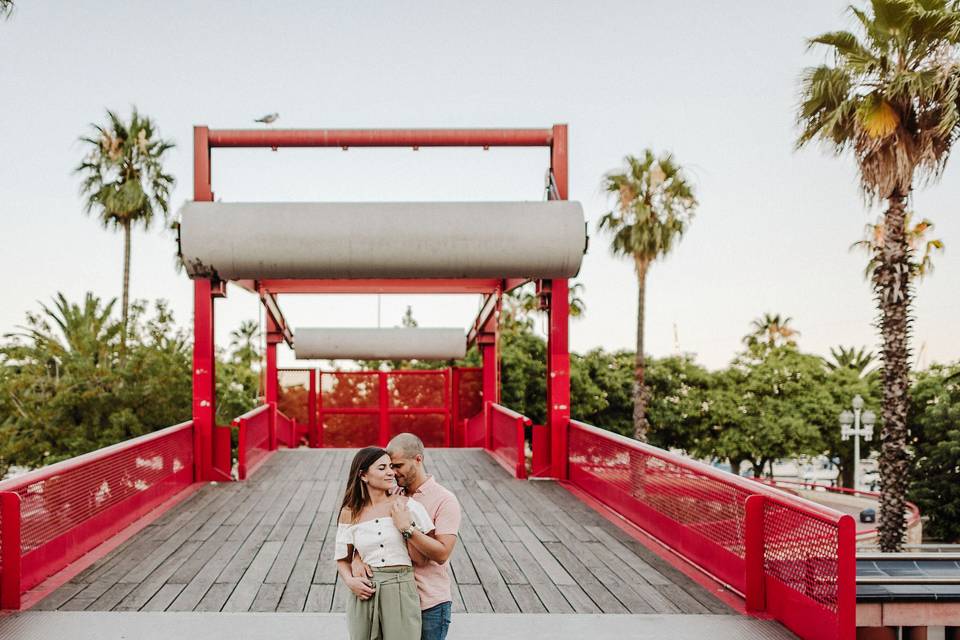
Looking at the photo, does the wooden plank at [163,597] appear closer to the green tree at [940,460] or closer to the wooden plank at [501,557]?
the wooden plank at [501,557]

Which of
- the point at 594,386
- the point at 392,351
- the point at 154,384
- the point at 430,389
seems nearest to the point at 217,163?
the point at 392,351

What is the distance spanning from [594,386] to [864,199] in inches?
1060

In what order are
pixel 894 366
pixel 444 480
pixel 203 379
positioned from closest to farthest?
1. pixel 203 379
2. pixel 444 480
3. pixel 894 366

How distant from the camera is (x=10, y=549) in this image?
6277 mm

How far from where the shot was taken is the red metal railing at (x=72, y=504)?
6.31m

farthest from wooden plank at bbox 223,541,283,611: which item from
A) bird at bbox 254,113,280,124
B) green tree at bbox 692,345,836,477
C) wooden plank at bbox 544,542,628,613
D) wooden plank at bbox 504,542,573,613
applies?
green tree at bbox 692,345,836,477

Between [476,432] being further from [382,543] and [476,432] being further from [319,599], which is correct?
[382,543]

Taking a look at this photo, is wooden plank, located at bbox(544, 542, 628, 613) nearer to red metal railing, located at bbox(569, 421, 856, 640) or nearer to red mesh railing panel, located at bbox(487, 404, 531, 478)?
red metal railing, located at bbox(569, 421, 856, 640)

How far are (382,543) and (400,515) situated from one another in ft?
0.47

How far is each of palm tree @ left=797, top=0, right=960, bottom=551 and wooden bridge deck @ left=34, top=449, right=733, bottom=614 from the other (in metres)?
11.3

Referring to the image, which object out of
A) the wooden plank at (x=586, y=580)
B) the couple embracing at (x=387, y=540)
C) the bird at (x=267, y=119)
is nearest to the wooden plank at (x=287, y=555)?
the wooden plank at (x=586, y=580)

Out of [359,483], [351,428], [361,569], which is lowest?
[351,428]

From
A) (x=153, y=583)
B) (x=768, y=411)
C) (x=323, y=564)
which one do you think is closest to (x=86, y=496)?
(x=153, y=583)

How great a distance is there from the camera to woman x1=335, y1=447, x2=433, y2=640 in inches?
134
